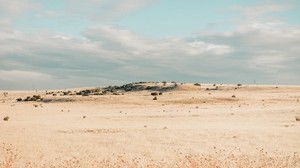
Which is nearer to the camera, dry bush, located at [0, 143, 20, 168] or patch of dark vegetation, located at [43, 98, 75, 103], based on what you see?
dry bush, located at [0, 143, 20, 168]

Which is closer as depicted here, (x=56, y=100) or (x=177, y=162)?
(x=177, y=162)

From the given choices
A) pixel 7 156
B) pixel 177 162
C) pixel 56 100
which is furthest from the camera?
pixel 56 100

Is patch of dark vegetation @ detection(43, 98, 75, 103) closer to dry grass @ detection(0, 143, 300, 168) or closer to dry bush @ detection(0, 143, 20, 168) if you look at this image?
dry bush @ detection(0, 143, 20, 168)

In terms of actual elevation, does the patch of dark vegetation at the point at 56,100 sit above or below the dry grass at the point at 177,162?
above

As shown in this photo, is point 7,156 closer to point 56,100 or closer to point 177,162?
point 177,162

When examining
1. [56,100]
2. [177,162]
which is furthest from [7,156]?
[56,100]

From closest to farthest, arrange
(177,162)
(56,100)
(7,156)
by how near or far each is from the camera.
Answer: (177,162) → (7,156) → (56,100)

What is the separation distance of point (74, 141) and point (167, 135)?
5.86 meters

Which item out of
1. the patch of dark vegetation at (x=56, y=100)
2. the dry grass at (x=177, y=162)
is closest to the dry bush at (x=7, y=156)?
the dry grass at (x=177, y=162)

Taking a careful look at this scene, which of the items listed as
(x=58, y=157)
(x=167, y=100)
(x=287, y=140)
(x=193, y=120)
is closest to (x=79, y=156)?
(x=58, y=157)

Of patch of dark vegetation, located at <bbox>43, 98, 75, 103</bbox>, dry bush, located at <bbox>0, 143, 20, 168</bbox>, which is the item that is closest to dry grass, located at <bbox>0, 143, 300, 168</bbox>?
dry bush, located at <bbox>0, 143, 20, 168</bbox>

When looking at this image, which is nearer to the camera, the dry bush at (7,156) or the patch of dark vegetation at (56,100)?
the dry bush at (7,156)

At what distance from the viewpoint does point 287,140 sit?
24.2m

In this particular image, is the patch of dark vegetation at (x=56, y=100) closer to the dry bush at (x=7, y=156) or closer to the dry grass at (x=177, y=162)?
Result: the dry bush at (x=7, y=156)
